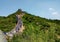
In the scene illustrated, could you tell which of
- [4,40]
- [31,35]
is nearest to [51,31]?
[31,35]

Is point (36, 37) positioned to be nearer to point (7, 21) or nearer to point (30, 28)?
point (30, 28)

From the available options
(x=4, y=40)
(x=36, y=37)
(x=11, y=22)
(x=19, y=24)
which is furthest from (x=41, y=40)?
(x=11, y=22)

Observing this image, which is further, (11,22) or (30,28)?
(11,22)

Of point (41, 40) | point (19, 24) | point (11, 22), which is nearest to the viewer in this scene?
point (41, 40)

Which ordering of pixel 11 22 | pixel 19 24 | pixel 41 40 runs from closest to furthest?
pixel 41 40, pixel 19 24, pixel 11 22

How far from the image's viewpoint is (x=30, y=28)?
830cm

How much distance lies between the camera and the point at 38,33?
846cm

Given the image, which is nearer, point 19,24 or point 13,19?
point 19,24

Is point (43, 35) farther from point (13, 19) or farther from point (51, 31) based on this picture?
point (13, 19)

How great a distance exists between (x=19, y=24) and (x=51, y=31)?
470 centimetres

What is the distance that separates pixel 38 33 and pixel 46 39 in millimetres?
291

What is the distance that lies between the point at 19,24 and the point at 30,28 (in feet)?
16.1

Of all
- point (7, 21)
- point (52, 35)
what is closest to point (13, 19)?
point (7, 21)

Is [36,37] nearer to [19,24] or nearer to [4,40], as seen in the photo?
[4,40]
